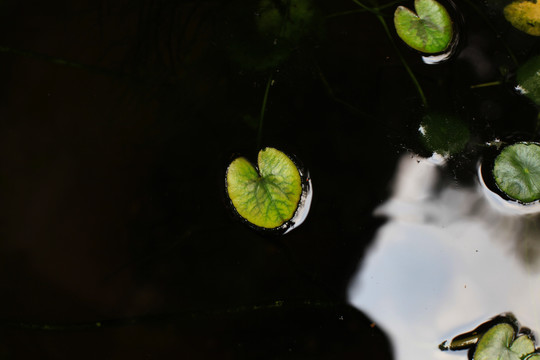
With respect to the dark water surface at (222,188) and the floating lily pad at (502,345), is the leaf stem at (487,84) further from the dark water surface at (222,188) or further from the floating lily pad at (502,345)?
the floating lily pad at (502,345)

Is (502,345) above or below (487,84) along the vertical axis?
below

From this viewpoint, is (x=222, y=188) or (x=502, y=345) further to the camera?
(x=222, y=188)

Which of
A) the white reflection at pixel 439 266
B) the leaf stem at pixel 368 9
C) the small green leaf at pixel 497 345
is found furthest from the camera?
the leaf stem at pixel 368 9

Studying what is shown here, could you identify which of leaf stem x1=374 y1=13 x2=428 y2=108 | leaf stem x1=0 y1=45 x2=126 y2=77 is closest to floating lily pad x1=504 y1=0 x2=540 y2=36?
leaf stem x1=374 y1=13 x2=428 y2=108

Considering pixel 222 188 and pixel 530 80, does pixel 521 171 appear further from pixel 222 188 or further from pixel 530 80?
pixel 222 188

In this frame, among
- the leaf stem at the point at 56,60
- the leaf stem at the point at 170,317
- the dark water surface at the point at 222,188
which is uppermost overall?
the leaf stem at the point at 56,60

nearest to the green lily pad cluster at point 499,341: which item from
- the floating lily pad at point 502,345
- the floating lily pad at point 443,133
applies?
the floating lily pad at point 502,345

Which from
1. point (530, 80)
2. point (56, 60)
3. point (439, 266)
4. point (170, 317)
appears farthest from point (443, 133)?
point (56, 60)
